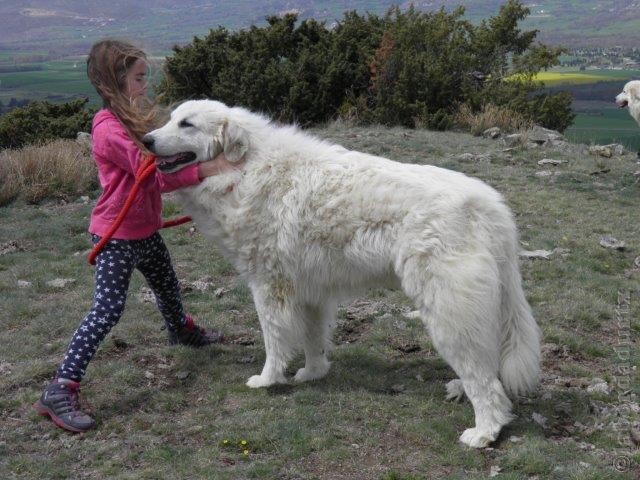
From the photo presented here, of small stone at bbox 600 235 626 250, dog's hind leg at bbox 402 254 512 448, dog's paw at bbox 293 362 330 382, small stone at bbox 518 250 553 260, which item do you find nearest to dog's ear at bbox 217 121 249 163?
dog's hind leg at bbox 402 254 512 448

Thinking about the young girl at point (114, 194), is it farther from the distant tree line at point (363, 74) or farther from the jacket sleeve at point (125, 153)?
the distant tree line at point (363, 74)

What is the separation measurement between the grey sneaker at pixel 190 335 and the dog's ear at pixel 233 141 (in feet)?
4.64

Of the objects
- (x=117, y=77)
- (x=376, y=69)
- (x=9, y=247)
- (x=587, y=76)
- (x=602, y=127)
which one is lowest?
(x=602, y=127)

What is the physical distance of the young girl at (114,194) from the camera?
445cm

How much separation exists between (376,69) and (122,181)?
15214 mm

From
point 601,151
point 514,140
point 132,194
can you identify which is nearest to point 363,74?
point 514,140

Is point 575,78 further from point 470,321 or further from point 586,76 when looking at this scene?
point 470,321

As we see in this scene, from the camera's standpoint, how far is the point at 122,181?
4.58m

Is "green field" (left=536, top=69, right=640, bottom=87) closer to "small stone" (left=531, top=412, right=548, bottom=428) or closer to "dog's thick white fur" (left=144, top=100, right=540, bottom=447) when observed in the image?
"dog's thick white fur" (left=144, top=100, right=540, bottom=447)

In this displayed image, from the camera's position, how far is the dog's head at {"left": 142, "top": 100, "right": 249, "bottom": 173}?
4570 millimetres

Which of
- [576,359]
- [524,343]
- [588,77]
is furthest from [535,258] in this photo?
[588,77]

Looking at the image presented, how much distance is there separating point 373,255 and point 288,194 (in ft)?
2.34

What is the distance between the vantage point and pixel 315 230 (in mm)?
4465

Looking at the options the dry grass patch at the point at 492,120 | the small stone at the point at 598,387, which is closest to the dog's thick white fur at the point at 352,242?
the small stone at the point at 598,387
